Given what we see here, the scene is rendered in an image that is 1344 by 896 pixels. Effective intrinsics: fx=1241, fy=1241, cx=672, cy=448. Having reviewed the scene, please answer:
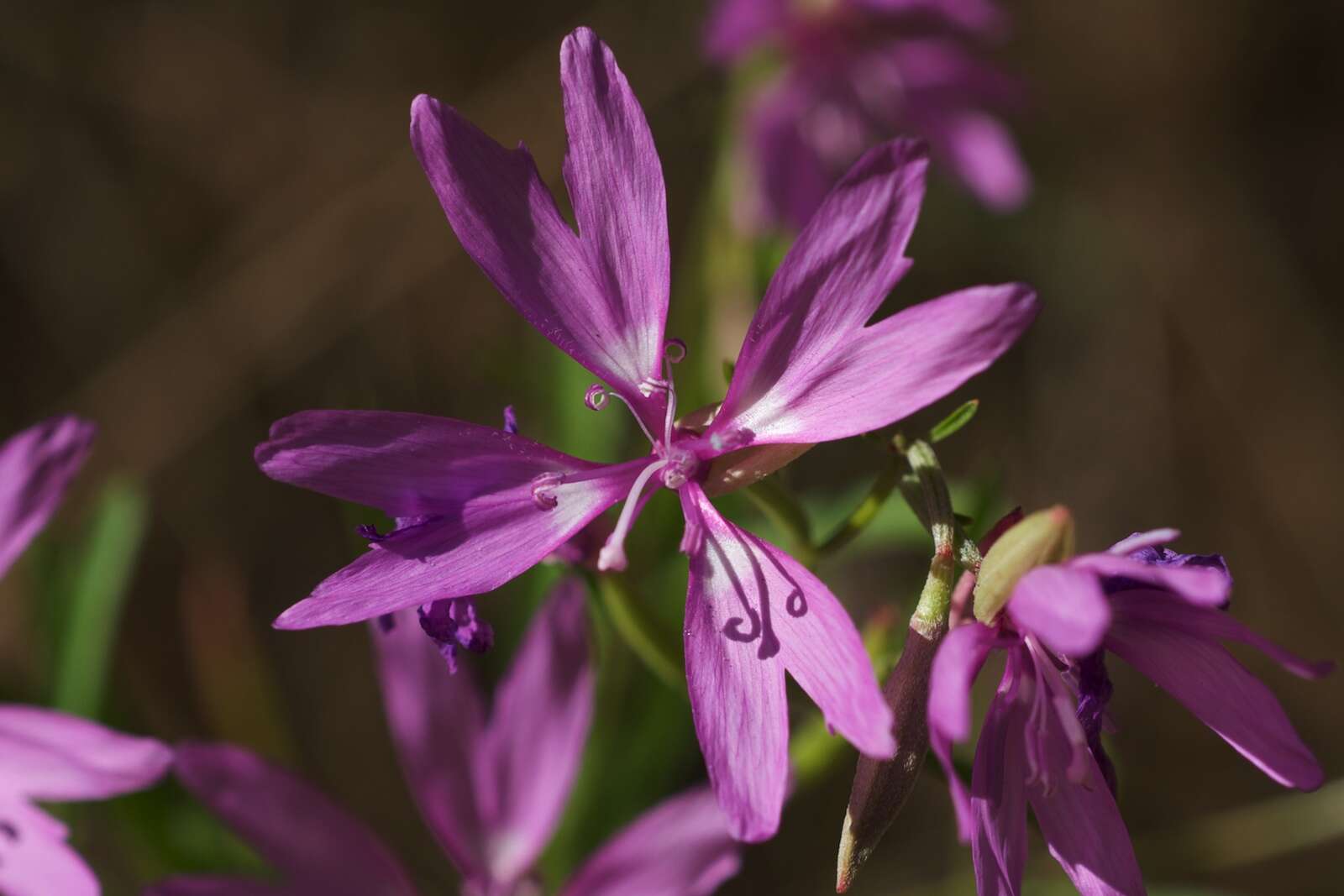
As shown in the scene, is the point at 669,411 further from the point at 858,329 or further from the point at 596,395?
the point at 858,329

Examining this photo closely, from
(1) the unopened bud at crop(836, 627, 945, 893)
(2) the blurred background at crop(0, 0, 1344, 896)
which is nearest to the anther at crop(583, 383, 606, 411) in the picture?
(1) the unopened bud at crop(836, 627, 945, 893)

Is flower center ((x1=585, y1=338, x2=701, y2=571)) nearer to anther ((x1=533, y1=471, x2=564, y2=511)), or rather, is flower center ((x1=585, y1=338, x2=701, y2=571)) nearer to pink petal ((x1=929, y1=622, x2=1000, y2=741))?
anther ((x1=533, y1=471, x2=564, y2=511))

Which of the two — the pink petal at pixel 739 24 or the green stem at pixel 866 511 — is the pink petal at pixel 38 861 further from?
the pink petal at pixel 739 24

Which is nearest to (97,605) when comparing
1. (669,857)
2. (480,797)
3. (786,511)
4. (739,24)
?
(480,797)

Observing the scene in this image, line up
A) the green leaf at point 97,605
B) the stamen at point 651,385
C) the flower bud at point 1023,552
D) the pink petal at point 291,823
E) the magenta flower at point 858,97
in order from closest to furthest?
the flower bud at point 1023,552, the stamen at point 651,385, the pink petal at point 291,823, the green leaf at point 97,605, the magenta flower at point 858,97

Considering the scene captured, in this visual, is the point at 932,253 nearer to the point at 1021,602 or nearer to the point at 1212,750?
the point at 1212,750

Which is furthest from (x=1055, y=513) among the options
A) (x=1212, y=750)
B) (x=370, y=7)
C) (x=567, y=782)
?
(x=370, y=7)

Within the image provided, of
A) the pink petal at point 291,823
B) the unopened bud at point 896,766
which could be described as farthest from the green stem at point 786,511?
the pink petal at point 291,823
